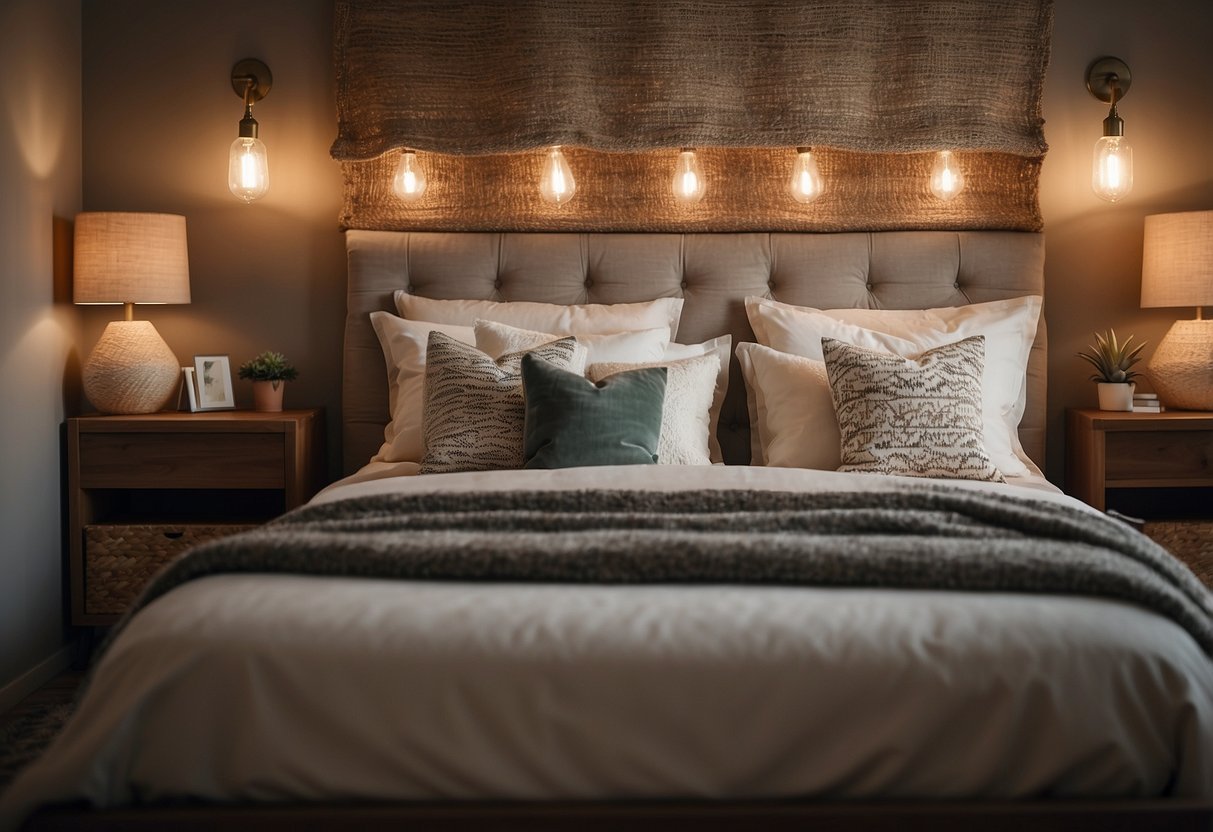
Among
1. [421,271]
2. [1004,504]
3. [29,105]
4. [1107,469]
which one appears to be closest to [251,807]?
[1004,504]

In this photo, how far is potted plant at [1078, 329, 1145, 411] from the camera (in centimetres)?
298

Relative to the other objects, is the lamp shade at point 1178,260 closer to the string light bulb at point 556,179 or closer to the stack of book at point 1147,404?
the stack of book at point 1147,404

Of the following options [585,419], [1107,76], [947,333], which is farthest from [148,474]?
[1107,76]

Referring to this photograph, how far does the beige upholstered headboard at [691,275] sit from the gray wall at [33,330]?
81cm

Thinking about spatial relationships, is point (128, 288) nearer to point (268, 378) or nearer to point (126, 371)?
point (126, 371)

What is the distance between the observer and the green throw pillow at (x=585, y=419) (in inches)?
90.1

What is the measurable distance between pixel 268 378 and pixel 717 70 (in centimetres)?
165

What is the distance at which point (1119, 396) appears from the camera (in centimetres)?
297

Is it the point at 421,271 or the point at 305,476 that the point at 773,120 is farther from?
the point at 305,476

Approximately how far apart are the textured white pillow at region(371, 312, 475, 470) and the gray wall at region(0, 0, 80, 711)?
2.90 ft

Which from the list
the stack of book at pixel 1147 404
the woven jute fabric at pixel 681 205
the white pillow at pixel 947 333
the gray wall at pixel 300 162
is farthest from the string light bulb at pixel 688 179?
the stack of book at pixel 1147 404

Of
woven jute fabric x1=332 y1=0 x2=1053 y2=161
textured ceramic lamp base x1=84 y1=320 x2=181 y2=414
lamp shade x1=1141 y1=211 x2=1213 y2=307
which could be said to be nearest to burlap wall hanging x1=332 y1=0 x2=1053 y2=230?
woven jute fabric x1=332 y1=0 x2=1053 y2=161

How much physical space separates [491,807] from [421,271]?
2121 millimetres

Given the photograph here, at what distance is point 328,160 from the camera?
319 centimetres
